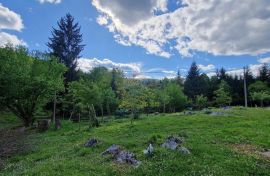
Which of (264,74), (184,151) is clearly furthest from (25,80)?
(264,74)

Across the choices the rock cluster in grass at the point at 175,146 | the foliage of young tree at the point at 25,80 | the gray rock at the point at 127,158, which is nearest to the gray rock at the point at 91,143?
the gray rock at the point at 127,158

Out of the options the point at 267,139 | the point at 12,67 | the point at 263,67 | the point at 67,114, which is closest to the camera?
the point at 267,139

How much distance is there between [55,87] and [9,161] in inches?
1070

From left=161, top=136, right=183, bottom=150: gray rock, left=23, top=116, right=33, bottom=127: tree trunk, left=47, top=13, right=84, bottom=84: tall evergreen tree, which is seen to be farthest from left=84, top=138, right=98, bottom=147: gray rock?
left=47, top=13, right=84, bottom=84: tall evergreen tree

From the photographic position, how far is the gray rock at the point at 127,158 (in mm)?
14057

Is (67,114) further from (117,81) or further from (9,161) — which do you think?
(9,161)

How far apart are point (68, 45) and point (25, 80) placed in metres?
35.0

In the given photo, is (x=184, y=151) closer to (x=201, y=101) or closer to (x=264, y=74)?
(x=201, y=101)

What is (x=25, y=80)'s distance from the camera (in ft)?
129

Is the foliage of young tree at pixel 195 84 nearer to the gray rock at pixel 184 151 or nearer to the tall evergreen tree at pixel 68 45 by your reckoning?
the tall evergreen tree at pixel 68 45

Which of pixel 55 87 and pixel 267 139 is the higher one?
pixel 55 87

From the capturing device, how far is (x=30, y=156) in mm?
19094

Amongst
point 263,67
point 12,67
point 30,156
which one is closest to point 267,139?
point 30,156

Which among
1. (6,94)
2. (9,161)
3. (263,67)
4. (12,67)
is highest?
(263,67)
